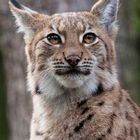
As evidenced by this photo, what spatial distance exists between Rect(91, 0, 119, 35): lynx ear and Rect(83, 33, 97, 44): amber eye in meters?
0.35

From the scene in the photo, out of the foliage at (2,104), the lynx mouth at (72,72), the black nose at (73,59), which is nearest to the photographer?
the black nose at (73,59)

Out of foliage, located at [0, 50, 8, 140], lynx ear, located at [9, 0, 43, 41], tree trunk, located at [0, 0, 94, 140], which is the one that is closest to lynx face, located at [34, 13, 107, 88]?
lynx ear, located at [9, 0, 43, 41]

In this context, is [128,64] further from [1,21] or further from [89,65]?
[89,65]

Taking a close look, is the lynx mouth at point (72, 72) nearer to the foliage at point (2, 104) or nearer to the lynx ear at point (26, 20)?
the lynx ear at point (26, 20)

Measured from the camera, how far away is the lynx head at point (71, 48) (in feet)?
35.1

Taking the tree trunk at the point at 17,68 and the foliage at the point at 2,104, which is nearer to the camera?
the tree trunk at the point at 17,68

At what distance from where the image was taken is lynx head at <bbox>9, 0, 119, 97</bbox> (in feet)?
35.1

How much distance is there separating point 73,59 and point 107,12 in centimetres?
119

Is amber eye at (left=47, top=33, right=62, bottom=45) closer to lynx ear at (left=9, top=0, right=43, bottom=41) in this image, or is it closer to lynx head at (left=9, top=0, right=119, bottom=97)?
lynx head at (left=9, top=0, right=119, bottom=97)

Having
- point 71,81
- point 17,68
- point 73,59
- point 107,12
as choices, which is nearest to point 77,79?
point 71,81

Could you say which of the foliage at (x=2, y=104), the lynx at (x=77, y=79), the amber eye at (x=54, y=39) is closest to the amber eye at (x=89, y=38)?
the lynx at (x=77, y=79)

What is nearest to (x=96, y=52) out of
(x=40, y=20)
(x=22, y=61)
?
(x=40, y=20)

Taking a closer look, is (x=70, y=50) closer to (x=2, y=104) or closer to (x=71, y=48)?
(x=71, y=48)

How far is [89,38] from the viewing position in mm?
11016
